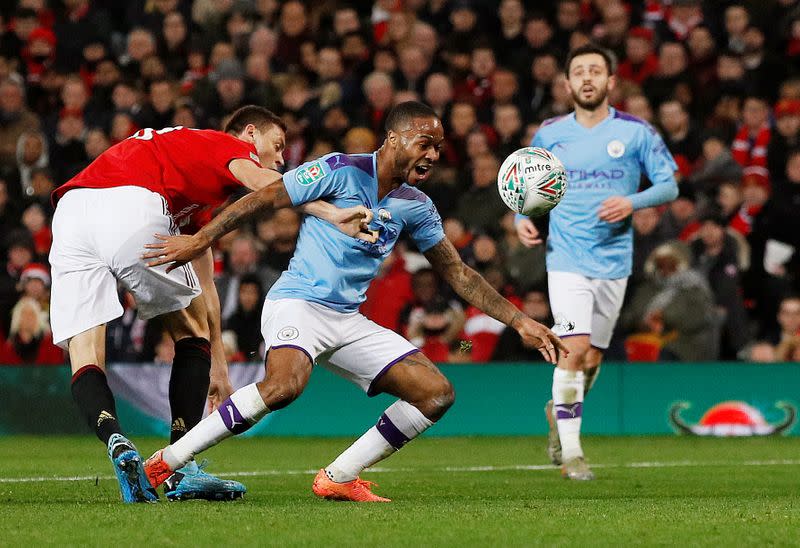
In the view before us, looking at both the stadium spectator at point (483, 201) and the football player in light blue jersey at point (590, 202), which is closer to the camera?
the football player in light blue jersey at point (590, 202)

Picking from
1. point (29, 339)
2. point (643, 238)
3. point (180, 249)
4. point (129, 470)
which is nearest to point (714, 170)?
point (643, 238)

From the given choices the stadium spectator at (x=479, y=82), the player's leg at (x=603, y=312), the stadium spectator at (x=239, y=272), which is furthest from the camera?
the stadium spectator at (x=479, y=82)

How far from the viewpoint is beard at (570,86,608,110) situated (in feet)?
32.0

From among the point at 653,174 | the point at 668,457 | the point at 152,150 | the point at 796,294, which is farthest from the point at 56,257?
the point at 796,294

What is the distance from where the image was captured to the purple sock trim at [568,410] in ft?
30.9

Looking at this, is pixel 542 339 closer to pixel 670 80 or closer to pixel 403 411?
pixel 403 411

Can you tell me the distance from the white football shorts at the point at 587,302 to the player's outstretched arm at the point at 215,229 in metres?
2.97

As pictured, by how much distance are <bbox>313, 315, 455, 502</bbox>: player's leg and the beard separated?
3.11 m

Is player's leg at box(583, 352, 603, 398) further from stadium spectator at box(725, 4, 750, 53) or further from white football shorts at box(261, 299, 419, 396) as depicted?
stadium spectator at box(725, 4, 750, 53)

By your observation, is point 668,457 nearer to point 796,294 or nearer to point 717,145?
point 796,294

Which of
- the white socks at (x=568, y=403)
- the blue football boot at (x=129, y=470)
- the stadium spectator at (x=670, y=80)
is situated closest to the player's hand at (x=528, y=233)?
the white socks at (x=568, y=403)

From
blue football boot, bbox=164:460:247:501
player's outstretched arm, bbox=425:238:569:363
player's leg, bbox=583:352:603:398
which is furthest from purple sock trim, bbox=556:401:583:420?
blue football boot, bbox=164:460:247:501

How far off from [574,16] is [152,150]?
10630mm

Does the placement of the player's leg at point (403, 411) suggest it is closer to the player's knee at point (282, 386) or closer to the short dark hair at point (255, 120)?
the player's knee at point (282, 386)
